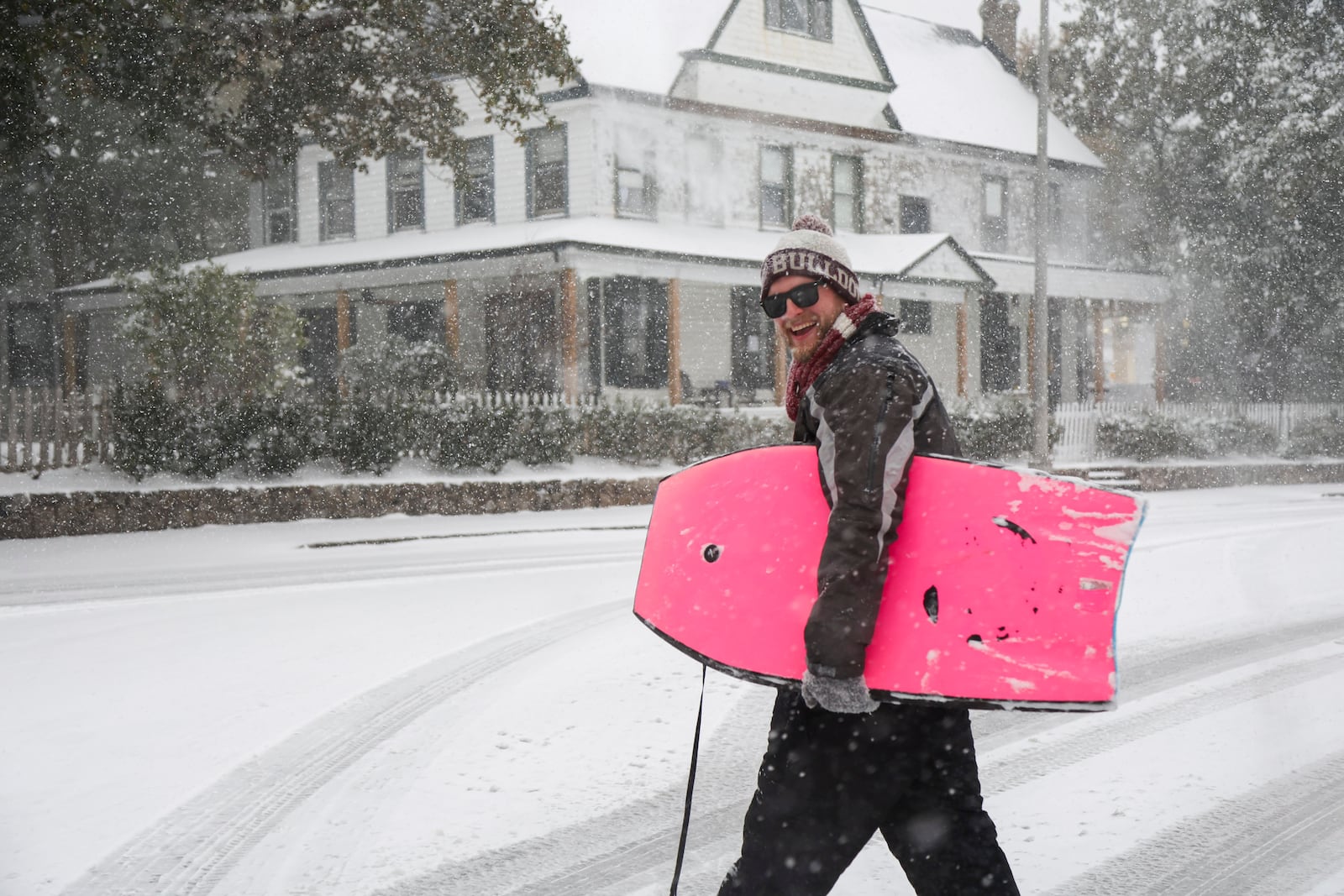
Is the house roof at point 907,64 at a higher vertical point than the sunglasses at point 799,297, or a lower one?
higher

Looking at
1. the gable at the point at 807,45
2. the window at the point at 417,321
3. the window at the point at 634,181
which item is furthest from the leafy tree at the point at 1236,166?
the window at the point at 417,321

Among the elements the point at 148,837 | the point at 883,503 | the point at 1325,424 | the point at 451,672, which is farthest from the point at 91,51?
the point at 1325,424

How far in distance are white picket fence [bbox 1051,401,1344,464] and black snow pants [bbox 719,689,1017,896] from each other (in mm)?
21269

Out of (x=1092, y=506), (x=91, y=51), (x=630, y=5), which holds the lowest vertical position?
(x=1092, y=506)

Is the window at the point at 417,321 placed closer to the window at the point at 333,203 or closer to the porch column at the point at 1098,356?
the window at the point at 333,203

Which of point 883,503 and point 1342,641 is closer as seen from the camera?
point 883,503

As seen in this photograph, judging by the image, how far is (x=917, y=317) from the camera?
29.6 metres

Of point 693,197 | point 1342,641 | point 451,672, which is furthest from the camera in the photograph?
point 693,197

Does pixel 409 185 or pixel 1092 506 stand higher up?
pixel 409 185

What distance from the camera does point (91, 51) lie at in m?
12.1

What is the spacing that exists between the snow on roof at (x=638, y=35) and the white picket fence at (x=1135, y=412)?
1019 centimetres

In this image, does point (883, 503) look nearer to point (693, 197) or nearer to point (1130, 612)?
point (1130, 612)

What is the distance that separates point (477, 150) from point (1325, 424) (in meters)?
19.3

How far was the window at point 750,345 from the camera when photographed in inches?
1030
